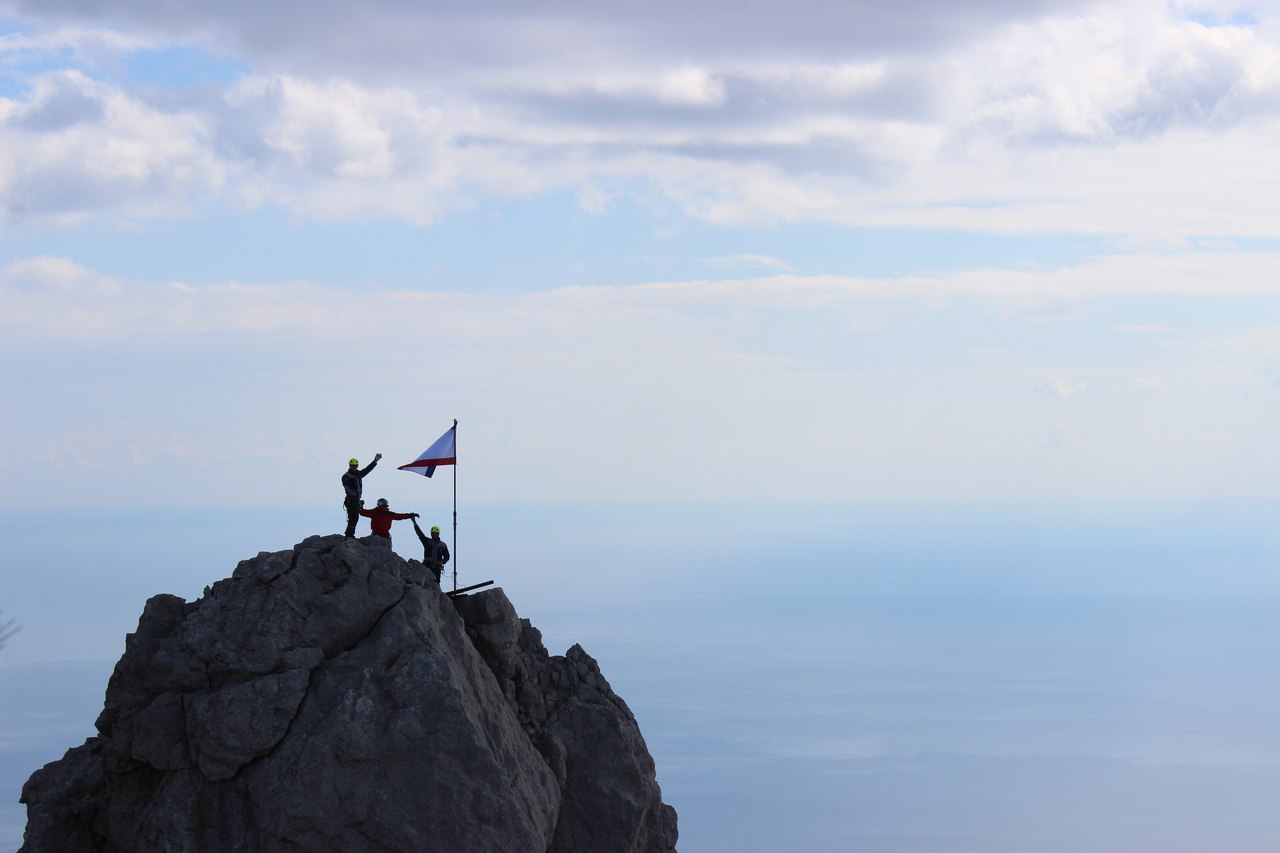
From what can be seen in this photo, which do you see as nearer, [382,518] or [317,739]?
[317,739]

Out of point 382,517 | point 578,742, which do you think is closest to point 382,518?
point 382,517

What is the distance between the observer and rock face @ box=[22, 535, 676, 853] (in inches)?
1133

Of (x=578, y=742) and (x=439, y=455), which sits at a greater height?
(x=439, y=455)

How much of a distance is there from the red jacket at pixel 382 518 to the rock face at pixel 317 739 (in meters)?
1.38

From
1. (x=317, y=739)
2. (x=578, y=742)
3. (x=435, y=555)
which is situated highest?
(x=435, y=555)

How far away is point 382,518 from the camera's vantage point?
34.3 meters

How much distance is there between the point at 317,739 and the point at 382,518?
683cm

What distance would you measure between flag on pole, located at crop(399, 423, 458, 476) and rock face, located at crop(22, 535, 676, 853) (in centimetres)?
473

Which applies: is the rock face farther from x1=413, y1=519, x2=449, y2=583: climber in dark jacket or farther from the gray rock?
x1=413, y1=519, x2=449, y2=583: climber in dark jacket

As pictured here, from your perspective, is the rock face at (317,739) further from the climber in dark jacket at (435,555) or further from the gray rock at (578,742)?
the climber in dark jacket at (435,555)

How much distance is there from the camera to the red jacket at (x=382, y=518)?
1348 inches

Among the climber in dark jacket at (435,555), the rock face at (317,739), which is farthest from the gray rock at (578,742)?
the climber in dark jacket at (435,555)

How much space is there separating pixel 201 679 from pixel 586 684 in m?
9.59

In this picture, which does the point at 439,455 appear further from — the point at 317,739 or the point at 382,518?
the point at 317,739
